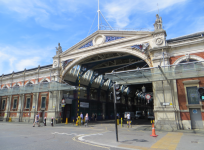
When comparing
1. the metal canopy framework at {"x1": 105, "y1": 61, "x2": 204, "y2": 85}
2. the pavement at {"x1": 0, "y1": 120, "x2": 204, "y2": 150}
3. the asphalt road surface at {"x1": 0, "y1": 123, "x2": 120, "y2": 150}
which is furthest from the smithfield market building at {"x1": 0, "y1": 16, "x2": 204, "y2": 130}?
the asphalt road surface at {"x1": 0, "y1": 123, "x2": 120, "y2": 150}

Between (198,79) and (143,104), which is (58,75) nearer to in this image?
(198,79)

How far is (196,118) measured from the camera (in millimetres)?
17906

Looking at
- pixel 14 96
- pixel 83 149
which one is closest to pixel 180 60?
pixel 83 149

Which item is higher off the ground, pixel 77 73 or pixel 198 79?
pixel 77 73

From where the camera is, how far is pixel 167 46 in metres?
20.5

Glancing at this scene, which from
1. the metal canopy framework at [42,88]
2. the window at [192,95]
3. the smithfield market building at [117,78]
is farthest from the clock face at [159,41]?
the metal canopy framework at [42,88]

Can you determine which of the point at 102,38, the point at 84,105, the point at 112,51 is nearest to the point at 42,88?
the point at 84,105

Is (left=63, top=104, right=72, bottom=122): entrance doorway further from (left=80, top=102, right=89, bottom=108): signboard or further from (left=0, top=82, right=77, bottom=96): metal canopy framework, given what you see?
(left=0, top=82, right=77, bottom=96): metal canopy framework

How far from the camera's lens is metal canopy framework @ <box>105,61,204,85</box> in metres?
15.7

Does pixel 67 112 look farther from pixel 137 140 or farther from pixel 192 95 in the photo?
pixel 137 140

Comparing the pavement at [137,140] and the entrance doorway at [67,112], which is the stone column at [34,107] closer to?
the entrance doorway at [67,112]

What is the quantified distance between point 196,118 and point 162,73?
6.74 meters

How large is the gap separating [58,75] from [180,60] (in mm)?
20732

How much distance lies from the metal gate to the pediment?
11544 mm
